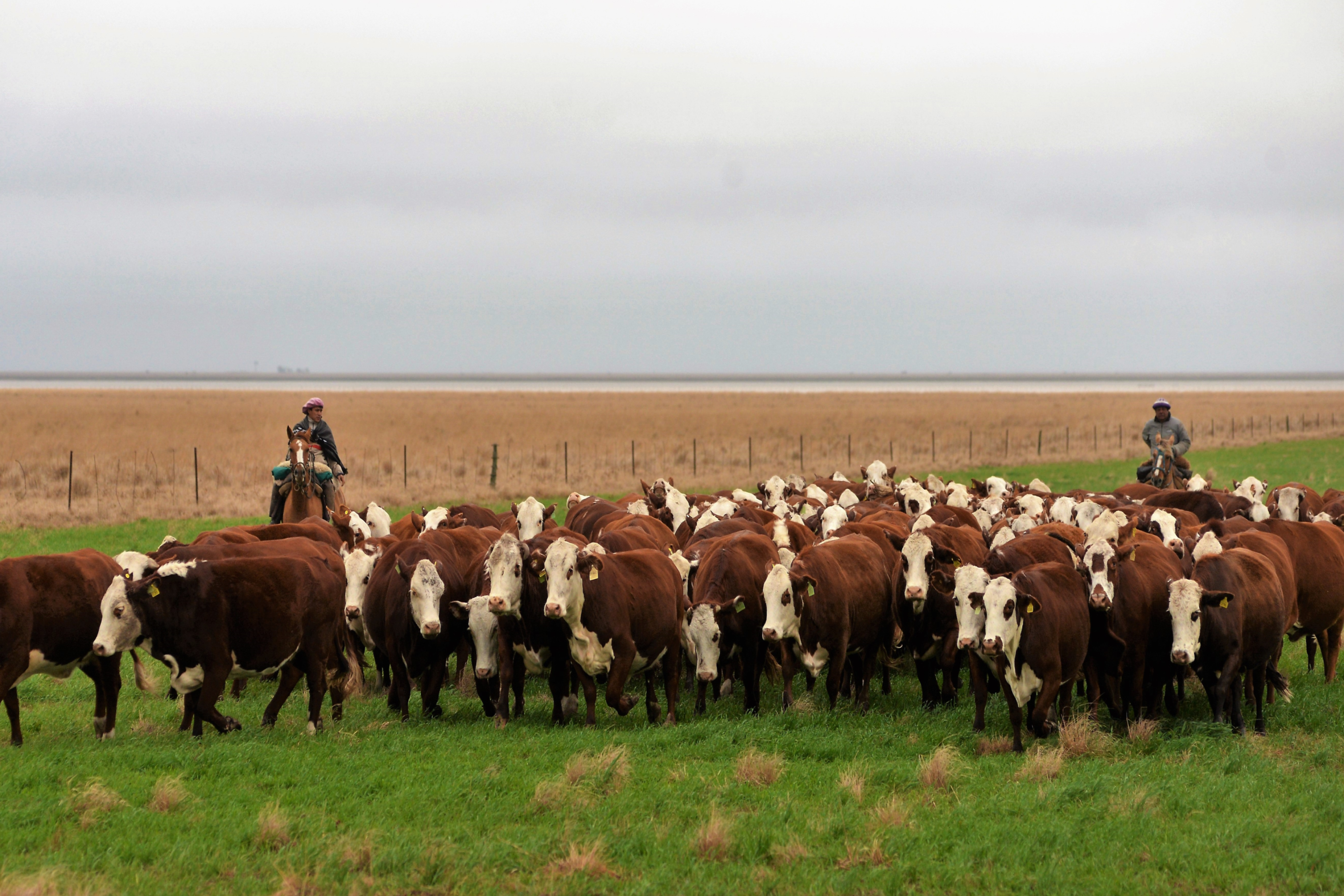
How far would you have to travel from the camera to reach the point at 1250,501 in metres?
16.4

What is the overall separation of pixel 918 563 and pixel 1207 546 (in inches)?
104

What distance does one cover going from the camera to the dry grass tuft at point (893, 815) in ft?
23.8

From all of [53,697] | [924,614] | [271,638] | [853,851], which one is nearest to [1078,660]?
[924,614]

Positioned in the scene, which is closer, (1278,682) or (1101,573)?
(1101,573)

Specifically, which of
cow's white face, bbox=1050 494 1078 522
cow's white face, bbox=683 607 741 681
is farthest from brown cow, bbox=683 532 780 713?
cow's white face, bbox=1050 494 1078 522

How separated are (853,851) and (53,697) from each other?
29.3ft

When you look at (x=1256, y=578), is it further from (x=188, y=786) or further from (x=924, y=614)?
(x=188, y=786)

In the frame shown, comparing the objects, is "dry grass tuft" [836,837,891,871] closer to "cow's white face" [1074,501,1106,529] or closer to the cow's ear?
the cow's ear

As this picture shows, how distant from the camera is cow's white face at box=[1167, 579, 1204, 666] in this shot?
8.98 m

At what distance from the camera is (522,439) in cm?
5956

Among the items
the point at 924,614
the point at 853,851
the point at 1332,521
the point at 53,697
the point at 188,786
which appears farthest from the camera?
the point at 1332,521

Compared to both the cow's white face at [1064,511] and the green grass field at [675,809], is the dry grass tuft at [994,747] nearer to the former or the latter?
the green grass field at [675,809]

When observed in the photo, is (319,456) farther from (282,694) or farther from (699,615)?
(699,615)

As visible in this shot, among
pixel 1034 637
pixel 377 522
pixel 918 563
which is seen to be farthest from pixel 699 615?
pixel 377 522
